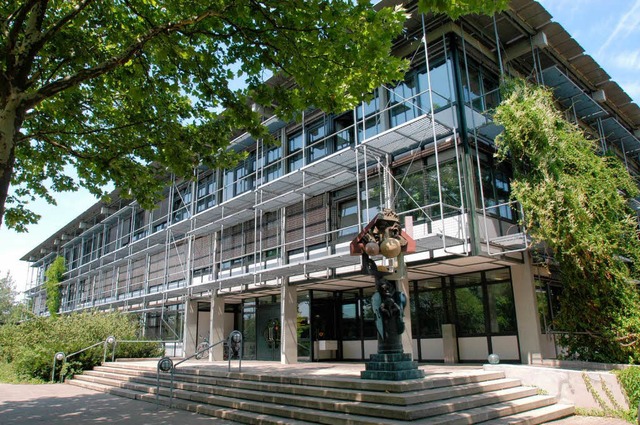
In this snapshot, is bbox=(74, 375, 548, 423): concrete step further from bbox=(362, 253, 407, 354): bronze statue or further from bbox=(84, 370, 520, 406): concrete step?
bbox=(362, 253, 407, 354): bronze statue

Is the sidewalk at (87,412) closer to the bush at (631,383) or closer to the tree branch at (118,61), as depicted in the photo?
the bush at (631,383)

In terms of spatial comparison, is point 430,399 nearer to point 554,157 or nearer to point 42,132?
point 554,157

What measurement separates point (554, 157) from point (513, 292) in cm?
368

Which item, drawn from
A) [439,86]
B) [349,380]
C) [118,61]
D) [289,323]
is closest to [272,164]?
[289,323]

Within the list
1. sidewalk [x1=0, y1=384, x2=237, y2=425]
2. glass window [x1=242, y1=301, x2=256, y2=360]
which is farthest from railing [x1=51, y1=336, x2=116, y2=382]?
glass window [x1=242, y1=301, x2=256, y2=360]

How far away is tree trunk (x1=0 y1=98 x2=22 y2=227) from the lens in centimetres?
638

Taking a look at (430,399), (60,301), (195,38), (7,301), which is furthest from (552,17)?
(7,301)

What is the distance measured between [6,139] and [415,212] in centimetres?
966

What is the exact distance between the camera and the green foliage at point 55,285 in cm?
3640

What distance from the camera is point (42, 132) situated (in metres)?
9.02

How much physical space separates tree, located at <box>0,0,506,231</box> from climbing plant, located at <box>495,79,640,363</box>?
4651mm

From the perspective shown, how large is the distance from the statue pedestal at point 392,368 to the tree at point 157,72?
440 centimetres

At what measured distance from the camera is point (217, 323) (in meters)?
19.8

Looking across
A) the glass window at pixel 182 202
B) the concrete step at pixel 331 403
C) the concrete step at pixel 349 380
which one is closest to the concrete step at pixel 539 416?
the concrete step at pixel 331 403
